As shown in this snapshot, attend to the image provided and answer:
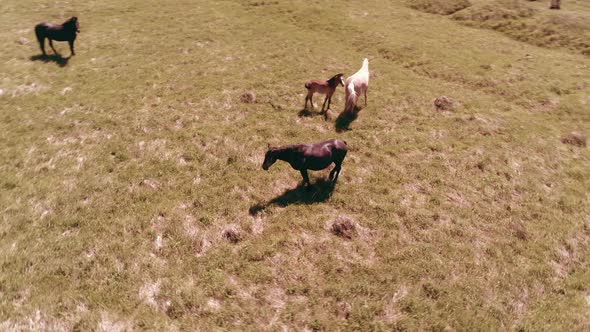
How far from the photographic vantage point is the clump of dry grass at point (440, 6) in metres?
35.1

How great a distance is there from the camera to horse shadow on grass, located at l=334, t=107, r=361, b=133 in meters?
14.6

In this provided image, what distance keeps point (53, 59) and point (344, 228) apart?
854 inches

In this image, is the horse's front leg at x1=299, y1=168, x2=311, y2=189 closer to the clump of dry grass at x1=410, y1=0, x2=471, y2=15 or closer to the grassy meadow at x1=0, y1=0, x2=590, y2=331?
the grassy meadow at x1=0, y1=0, x2=590, y2=331

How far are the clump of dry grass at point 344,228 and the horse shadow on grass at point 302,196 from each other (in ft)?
4.22

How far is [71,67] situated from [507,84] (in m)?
27.2

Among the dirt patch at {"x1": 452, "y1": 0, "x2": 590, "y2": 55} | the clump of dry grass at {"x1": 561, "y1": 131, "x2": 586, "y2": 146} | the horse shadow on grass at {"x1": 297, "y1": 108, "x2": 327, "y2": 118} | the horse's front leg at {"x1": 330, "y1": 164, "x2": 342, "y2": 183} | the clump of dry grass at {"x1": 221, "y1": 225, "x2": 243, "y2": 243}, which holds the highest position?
the dirt patch at {"x1": 452, "y1": 0, "x2": 590, "y2": 55}

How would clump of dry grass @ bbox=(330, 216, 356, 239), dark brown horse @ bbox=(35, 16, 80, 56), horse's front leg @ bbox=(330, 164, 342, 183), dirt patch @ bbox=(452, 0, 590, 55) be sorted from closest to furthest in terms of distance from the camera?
clump of dry grass @ bbox=(330, 216, 356, 239) → horse's front leg @ bbox=(330, 164, 342, 183) → dark brown horse @ bbox=(35, 16, 80, 56) → dirt patch @ bbox=(452, 0, 590, 55)

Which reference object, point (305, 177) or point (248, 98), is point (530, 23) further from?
point (305, 177)

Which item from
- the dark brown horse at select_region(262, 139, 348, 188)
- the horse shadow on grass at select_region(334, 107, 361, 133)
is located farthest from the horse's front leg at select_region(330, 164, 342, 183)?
the horse shadow on grass at select_region(334, 107, 361, 133)

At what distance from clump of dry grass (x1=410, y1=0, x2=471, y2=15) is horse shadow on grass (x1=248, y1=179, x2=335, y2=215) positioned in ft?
109

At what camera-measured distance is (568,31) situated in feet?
94.3

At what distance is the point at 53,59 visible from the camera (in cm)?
1981

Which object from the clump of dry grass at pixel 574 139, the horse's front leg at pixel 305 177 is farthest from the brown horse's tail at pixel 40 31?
the clump of dry grass at pixel 574 139

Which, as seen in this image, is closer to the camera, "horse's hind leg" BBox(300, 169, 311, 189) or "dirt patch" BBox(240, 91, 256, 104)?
"horse's hind leg" BBox(300, 169, 311, 189)
